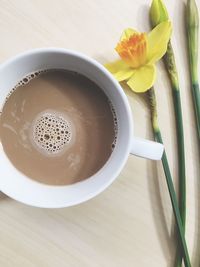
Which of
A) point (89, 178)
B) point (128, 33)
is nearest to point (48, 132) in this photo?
point (89, 178)

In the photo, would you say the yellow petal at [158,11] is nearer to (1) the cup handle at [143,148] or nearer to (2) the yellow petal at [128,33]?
(2) the yellow petal at [128,33]

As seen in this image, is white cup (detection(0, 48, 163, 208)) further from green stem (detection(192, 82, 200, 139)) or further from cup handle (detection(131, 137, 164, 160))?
green stem (detection(192, 82, 200, 139))

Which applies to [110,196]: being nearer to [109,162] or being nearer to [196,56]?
[109,162]

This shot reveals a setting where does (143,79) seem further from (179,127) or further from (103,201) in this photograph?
(103,201)

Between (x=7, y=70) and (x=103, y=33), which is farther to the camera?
(x=103, y=33)

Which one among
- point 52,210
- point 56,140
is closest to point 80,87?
point 56,140
